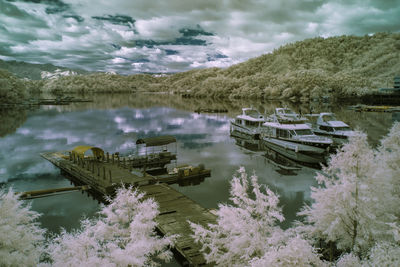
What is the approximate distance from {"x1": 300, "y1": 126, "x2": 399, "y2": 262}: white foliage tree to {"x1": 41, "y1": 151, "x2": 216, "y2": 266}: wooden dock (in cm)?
770

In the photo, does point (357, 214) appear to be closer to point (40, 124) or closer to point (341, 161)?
point (341, 161)

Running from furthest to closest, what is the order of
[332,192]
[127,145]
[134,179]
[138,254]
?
[127,145]
[134,179]
[332,192]
[138,254]

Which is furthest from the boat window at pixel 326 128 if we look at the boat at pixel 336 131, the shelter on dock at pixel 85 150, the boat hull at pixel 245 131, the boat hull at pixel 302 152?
the shelter on dock at pixel 85 150

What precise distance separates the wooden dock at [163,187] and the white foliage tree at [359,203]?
770 centimetres

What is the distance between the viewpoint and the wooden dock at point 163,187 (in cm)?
1791

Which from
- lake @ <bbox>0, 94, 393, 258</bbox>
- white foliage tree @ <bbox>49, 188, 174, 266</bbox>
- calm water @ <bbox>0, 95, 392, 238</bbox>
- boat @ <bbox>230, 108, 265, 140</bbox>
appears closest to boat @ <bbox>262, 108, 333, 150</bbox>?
lake @ <bbox>0, 94, 393, 258</bbox>

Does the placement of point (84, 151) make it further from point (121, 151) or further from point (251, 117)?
point (251, 117)

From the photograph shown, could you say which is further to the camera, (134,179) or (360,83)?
(360,83)

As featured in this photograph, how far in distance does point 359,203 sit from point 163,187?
752 inches

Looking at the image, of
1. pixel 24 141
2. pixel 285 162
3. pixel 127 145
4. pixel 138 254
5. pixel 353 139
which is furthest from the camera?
pixel 24 141

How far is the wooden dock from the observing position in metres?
17.9

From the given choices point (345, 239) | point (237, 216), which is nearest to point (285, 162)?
point (345, 239)

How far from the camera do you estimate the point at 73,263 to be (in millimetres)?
9648

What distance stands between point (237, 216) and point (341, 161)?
563 cm
